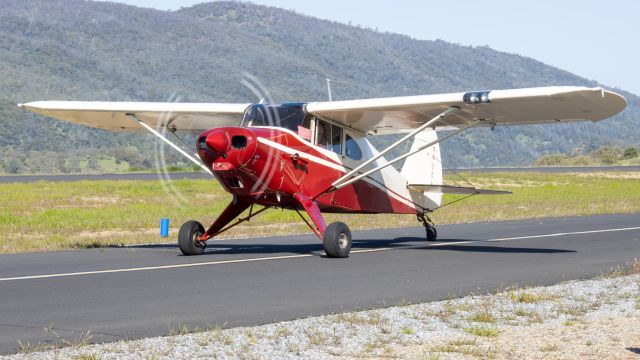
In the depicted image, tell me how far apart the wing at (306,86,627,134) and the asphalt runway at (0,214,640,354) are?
2430 mm

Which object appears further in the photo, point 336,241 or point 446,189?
point 446,189

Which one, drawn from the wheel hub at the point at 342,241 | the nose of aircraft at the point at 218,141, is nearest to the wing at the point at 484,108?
the wheel hub at the point at 342,241

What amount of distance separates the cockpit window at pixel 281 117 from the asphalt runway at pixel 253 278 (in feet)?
7.32

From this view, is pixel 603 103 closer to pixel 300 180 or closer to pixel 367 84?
pixel 300 180

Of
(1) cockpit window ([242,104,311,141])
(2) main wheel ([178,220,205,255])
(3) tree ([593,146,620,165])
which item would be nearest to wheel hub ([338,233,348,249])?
(1) cockpit window ([242,104,311,141])

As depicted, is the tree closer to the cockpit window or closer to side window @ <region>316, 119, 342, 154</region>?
side window @ <region>316, 119, 342, 154</region>

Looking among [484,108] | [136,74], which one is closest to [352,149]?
[484,108]

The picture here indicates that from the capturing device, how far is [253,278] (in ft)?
43.4

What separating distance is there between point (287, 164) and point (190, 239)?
7.25ft

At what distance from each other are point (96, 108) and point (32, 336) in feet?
37.4

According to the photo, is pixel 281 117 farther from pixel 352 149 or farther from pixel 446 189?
pixel 446 189

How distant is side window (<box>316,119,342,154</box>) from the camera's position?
17.4 metres

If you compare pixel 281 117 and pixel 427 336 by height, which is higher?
pixel 281 117

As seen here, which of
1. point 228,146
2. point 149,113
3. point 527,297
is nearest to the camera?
point 527,297
